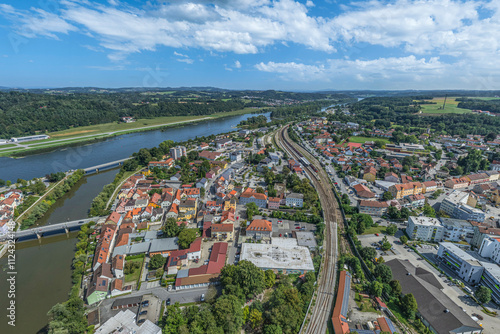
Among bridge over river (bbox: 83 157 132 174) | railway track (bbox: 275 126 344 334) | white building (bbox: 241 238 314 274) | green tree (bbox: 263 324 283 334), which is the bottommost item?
railway track (bbox: 275 126 344 334)

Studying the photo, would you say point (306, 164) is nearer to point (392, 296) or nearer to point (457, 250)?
point (457, 250)

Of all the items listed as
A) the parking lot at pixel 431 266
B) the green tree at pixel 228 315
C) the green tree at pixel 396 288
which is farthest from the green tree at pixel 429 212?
the green tree at pixel 228 315

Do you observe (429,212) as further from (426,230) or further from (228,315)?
(228,315)

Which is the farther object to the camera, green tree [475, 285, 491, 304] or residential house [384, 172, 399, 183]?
residential house [384, 172, 399, 183]

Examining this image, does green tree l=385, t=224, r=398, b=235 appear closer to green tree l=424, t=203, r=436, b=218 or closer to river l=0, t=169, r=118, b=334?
green tree l=424, t=203, r=436, b=218

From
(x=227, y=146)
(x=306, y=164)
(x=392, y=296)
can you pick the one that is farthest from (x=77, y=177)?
(x=392, y=296)

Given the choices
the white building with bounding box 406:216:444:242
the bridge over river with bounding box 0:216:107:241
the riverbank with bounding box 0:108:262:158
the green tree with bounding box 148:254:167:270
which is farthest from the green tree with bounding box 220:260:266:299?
the riverbank with bounding box 0:108:262:158
